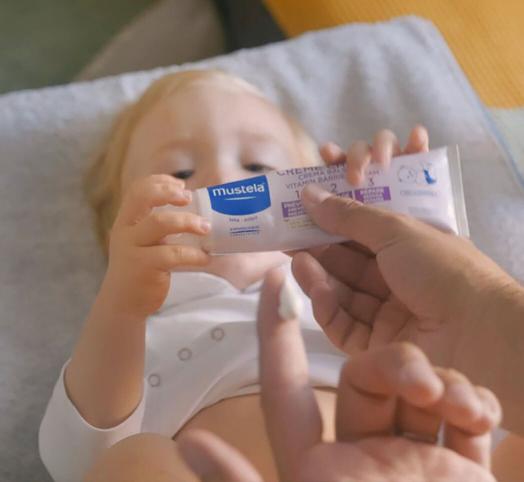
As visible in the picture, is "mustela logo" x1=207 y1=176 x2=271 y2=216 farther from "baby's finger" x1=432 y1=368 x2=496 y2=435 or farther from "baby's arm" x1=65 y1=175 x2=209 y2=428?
"baby's finger" x1=432 y1=368 x2=496 y2=435

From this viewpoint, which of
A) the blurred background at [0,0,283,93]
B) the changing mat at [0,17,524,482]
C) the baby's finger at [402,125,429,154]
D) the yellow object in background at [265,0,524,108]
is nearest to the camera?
the baby's finger at [402,125,429,154]

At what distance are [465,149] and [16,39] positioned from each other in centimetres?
64

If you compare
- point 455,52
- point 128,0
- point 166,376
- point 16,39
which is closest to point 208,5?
point 128,0

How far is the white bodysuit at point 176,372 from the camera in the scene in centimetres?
50

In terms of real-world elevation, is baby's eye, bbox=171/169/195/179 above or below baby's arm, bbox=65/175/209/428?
above

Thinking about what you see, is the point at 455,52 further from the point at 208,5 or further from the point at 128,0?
the point at 128,0

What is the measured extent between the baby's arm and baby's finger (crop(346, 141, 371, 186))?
105mm

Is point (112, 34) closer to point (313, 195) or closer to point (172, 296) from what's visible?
point (172, 296)

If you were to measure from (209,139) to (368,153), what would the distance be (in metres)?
0.18

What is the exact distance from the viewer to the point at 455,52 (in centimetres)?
86

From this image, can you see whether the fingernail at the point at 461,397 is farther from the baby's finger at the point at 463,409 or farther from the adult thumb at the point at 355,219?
the adult thumb at the point at 355,219

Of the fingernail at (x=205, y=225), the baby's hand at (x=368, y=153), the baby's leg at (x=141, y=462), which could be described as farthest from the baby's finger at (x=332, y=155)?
the baby's leg at (x=141, y=462)

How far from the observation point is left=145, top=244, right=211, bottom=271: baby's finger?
0.46m

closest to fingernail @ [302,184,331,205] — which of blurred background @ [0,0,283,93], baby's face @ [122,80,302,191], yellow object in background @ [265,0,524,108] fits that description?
baby's face @ [122,80,302,191]
